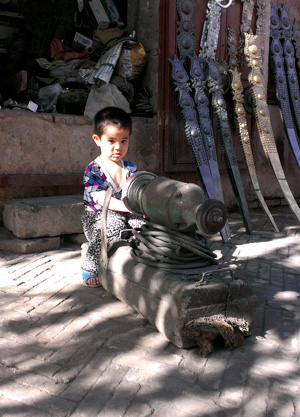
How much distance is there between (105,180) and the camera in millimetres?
2795

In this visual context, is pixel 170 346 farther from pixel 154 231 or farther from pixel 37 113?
pixel 37 113

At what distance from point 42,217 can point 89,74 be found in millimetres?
2034

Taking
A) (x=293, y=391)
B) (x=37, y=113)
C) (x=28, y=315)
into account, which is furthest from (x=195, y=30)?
(x=293, y=391)

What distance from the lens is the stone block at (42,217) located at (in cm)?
361

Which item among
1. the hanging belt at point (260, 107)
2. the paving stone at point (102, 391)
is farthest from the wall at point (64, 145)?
the paving stone at point (102, 391)

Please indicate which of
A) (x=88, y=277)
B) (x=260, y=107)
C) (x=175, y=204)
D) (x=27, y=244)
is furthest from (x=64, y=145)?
(x=175, y=204)

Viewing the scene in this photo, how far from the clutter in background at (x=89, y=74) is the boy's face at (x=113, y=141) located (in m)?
1.80

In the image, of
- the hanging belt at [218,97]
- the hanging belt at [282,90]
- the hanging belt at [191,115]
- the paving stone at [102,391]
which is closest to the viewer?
the paving stone at [102,391]

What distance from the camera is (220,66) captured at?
4.82m

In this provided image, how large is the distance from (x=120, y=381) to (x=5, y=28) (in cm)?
665

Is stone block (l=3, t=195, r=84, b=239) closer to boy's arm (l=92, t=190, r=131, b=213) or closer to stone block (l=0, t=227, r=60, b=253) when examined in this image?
stone block (l=0, t=227, r=60, b=253)

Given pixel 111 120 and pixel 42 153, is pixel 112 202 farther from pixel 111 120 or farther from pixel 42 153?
pixel 42 153

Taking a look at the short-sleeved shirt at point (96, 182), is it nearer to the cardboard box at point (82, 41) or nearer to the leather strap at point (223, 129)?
the leather strap at point (223, 129)

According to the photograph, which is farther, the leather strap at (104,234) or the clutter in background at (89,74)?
the clutter in background at (89,74)
